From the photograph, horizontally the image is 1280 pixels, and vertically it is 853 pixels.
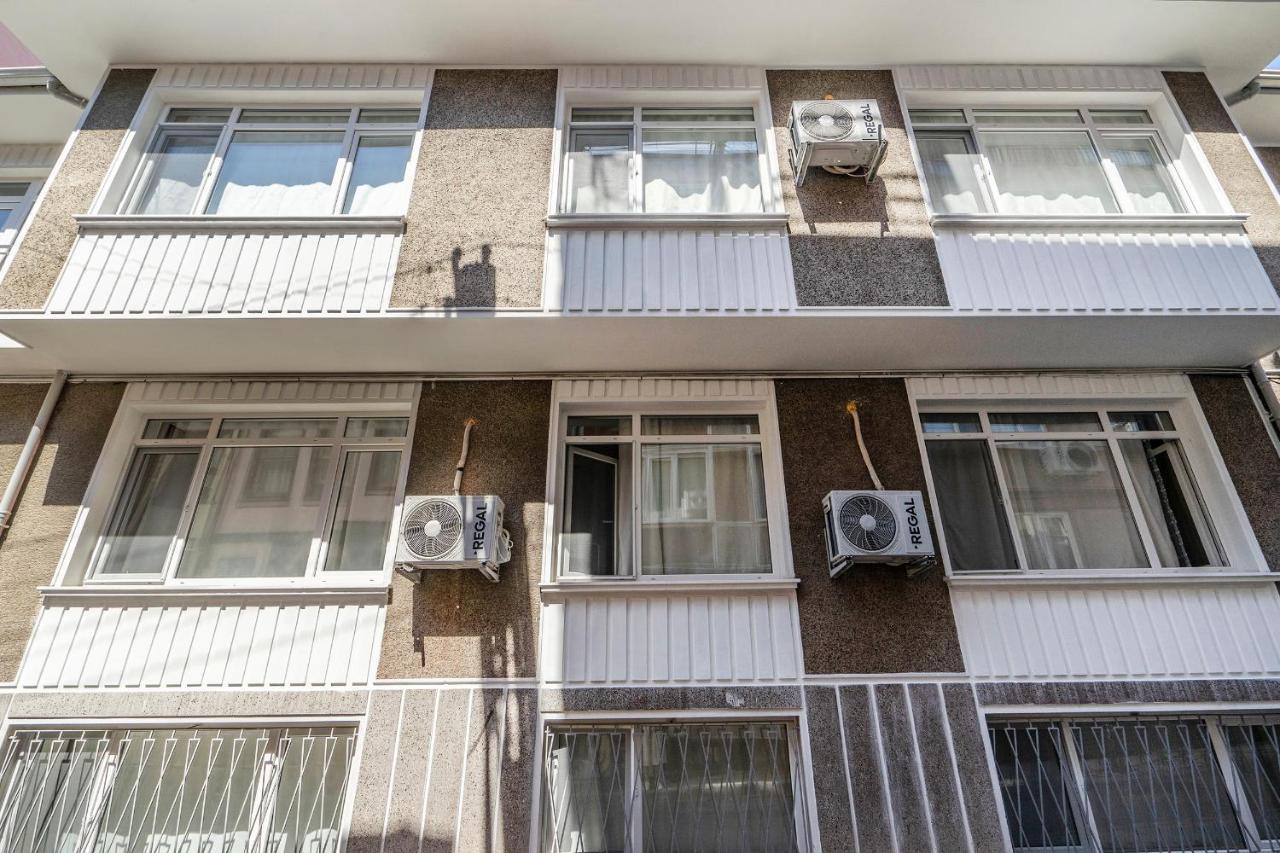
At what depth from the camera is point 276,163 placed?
5367mm

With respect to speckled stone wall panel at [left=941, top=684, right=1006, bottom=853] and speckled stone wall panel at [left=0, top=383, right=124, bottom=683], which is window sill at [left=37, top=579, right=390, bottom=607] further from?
speckled stone wall panel at [left=941, top=684, right=1006, bottom=853]

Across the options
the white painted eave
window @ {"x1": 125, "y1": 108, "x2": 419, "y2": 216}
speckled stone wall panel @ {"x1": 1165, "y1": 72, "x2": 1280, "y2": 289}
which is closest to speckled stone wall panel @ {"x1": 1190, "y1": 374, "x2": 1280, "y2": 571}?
the white painted eave

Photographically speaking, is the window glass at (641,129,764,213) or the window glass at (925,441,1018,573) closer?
the window glass at (925,441,1018,573)

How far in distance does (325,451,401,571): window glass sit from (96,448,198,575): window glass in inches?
51.0

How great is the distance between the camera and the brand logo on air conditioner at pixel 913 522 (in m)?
4.34

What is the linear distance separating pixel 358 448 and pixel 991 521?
5112mm

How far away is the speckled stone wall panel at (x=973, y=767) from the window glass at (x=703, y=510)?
1.51 meters

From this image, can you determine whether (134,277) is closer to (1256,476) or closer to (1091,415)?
(1091,415)

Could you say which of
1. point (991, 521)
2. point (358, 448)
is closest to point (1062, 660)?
point (991, 521)

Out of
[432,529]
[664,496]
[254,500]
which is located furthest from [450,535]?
[254,500]

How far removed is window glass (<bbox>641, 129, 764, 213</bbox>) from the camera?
5266 millimetres

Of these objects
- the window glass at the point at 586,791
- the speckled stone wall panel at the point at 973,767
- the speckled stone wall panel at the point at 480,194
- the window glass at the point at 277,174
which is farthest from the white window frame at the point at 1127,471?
the window glass at the point at 277,174

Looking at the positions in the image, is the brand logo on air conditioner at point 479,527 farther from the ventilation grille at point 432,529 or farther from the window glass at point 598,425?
the window glass at point 598,425

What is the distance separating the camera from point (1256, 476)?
487 cm
